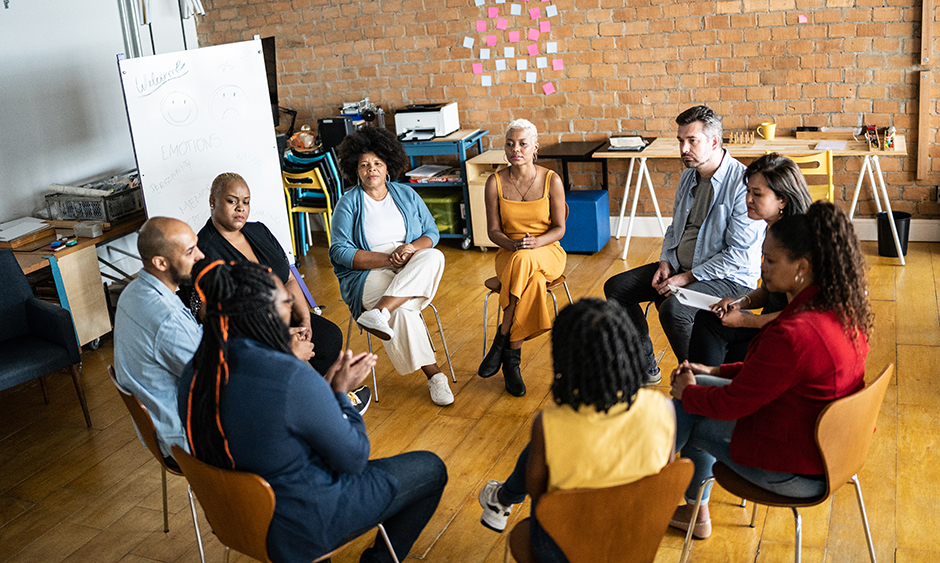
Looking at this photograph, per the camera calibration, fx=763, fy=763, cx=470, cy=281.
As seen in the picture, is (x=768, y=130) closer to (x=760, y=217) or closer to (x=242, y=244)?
(x=760, y=217)

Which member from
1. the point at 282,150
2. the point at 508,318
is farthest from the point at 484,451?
the point at 282,150

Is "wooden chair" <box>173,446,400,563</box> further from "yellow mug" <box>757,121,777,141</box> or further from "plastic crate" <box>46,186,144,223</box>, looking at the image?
"yellow mug" <box>757,121,777,141</box>

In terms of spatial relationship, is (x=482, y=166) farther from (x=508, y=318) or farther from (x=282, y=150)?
(x=508, y=318)

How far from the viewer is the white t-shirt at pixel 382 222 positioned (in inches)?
141

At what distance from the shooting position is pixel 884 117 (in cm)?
486

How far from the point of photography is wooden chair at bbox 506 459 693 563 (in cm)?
158

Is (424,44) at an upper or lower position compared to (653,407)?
upper

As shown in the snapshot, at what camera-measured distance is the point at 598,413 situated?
1.58 m

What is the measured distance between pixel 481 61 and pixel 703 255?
317 centimetres

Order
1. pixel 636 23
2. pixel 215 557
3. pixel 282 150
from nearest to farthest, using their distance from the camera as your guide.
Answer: pixel 215 557
pixel 636 23
pixel 282 150

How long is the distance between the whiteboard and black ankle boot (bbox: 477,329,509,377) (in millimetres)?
1514

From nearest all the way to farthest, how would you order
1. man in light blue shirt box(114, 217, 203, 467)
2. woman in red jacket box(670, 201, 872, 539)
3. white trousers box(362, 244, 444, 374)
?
woman in red jacket box(670, 201, 872, 539), man in light blue shirt box(114, 217, 203, 467), white trousers box(362, 244, 444, 374)

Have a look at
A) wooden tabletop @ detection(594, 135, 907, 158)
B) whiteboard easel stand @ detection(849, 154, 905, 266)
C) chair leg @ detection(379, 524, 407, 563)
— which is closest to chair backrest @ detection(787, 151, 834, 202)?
wooden tabletop @ detection(594, 135, 907, 158)

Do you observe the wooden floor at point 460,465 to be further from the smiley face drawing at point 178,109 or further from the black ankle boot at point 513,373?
the smiley face drawing at point 178,109
